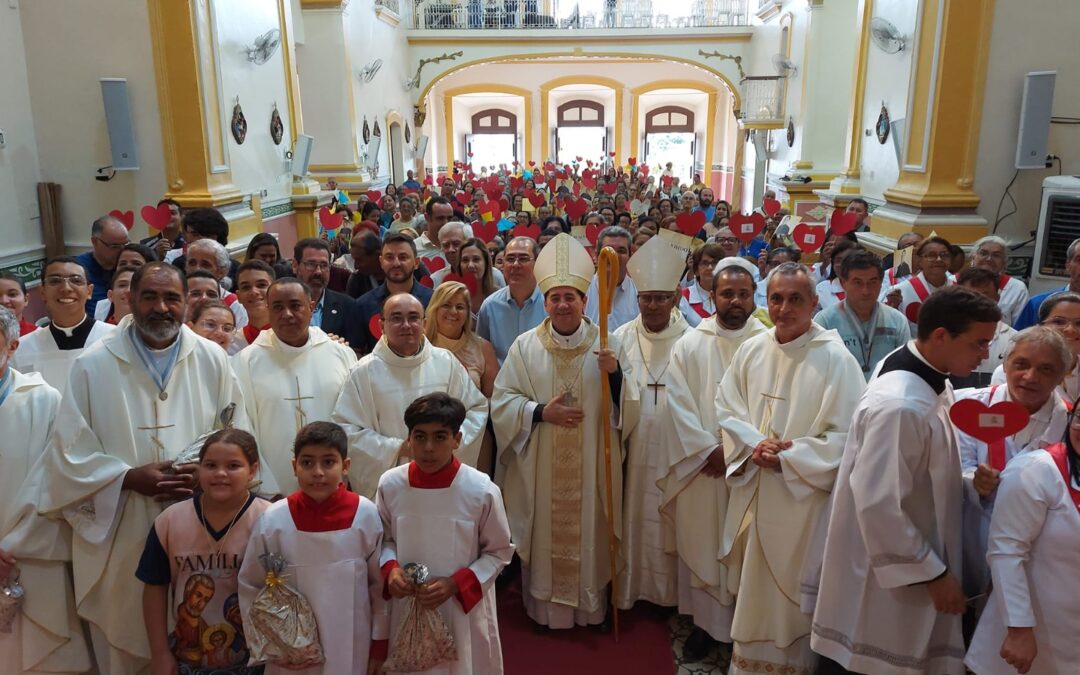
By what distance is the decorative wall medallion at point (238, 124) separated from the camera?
290 inches

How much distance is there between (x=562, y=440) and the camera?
324 centimetres

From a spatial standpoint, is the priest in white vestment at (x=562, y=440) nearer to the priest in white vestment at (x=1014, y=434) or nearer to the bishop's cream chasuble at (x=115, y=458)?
the bishop's cream chasuble at (x=115, y=458)

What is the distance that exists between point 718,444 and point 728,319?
538mm

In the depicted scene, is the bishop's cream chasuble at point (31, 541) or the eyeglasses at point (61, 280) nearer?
the bishop's cream chasuble at point (31, 541)

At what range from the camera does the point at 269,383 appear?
2992mm

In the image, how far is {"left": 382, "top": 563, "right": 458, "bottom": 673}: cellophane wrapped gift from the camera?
2.35 metres

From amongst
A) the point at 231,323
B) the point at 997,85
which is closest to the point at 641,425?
the point at 231,323

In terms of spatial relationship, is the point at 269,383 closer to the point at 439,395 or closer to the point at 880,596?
the point at 439,395

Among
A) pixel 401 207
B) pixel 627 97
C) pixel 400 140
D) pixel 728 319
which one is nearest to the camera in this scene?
pixel 728 319

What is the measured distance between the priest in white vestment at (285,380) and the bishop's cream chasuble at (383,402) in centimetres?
15

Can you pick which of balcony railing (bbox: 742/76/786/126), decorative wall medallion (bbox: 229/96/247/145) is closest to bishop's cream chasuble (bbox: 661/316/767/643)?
decorative wall medallion (bbox: 229/96/247/145)

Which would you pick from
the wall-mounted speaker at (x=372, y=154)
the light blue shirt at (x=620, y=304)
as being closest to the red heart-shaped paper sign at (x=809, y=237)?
the light blue shirt at (x=620, y=304)

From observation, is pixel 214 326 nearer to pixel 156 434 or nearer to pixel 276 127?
pixel 156 434

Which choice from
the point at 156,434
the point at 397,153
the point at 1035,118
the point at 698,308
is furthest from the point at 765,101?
the point at 156,434
